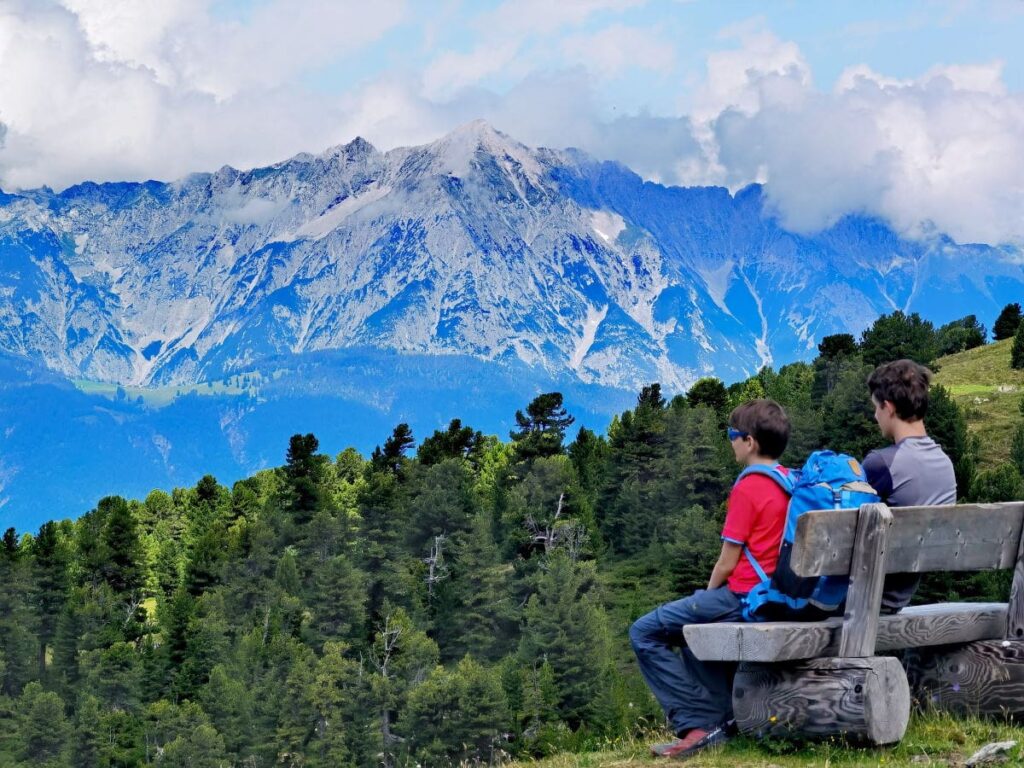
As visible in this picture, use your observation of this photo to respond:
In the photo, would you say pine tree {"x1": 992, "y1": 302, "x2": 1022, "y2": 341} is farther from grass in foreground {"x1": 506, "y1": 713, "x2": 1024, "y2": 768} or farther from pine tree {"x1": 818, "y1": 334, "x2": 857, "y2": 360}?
grass in foreground {"x1": 506, "y1": 713, "x2": 1024, "y2": 768}

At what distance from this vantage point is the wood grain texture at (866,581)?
10156 millimetres

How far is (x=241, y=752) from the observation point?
3351 inches

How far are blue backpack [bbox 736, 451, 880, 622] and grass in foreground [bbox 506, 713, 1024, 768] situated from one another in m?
1.18

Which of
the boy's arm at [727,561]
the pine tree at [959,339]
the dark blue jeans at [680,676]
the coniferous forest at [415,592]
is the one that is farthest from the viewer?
the pine tree at [959,339]

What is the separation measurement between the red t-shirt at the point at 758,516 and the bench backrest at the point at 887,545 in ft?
2.24

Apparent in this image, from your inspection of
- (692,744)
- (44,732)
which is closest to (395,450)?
(44,732)

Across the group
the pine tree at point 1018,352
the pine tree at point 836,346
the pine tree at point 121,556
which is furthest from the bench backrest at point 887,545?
the pine tree at point 121,556

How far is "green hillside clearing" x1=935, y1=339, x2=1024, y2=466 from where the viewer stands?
242ft

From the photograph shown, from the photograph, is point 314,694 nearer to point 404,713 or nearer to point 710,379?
point 404,713

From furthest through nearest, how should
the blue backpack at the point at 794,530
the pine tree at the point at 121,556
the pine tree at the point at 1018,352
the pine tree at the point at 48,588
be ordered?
the pine tree at the point at 121,556
the pine tree at the point at 48,588
the pine tree at the point at 1018,352
the blue backpack at the point at 794,530

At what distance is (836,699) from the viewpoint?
10.6m

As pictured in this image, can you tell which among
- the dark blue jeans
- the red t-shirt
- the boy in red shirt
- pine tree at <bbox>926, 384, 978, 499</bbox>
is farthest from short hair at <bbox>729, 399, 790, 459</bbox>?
pine tree at <bbox>926, 384, 978, 499</bbox>

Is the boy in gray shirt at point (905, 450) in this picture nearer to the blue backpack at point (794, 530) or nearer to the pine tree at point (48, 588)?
the blue backpack at point (794, 530)

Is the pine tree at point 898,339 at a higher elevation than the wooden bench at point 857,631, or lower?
higher
